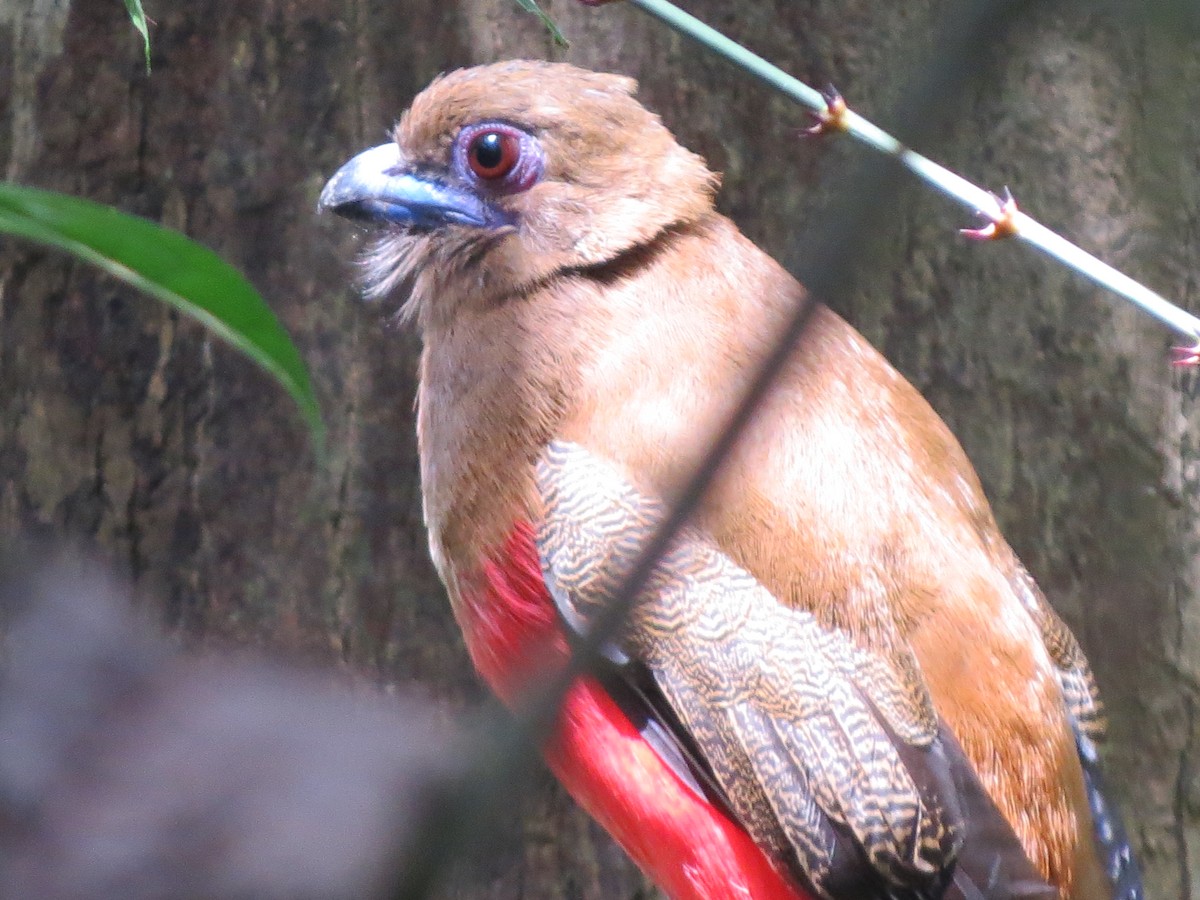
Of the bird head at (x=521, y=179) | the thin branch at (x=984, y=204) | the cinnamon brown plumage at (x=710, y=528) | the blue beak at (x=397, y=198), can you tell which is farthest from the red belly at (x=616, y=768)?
the thin branch at (x=984, y=204)

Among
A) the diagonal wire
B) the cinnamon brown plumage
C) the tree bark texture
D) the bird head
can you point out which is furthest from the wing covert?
the diagonal wire

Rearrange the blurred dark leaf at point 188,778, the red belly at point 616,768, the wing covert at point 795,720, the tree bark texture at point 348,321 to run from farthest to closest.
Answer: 1. the tree bark texture at point 348,321
2. the red belly at point 616,768
3. the wing covert at point 795,720
4. the blurred dark leaf at point 188,778

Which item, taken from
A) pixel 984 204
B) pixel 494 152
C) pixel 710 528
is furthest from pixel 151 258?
pixel 494 152

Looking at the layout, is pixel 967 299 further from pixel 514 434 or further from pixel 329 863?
pixel 329 863

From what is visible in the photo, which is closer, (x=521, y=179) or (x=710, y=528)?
(x=710, y=528)

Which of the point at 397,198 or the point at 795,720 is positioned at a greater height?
the point at 397,198

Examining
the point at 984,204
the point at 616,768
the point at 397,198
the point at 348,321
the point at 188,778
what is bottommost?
the point at 616,768

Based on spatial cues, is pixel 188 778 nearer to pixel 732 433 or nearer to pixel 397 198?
pixel 732 433

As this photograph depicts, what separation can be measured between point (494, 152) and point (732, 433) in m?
2.57

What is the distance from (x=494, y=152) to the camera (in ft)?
10.2

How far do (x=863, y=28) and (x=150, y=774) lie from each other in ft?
10.2

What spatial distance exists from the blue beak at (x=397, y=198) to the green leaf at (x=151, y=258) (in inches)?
73.1

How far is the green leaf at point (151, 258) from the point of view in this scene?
1.26 metres

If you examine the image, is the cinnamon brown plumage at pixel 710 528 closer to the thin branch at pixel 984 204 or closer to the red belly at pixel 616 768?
the red belly at pixel 616 768
